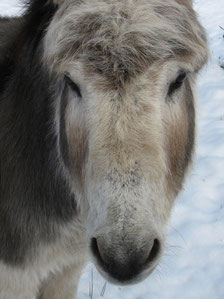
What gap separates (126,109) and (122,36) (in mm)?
285

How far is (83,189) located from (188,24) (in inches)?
31.8

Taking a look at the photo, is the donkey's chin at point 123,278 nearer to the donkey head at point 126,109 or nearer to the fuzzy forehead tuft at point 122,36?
the donkey head at point 126,109

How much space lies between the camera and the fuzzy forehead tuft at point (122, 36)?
5.44 ft

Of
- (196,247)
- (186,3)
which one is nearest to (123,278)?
(186,3)

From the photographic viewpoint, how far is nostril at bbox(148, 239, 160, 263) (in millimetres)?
1563

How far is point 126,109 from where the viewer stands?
5.26 ft

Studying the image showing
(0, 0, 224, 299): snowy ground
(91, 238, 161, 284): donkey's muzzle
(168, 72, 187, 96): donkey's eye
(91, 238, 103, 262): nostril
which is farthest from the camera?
(0, 0, 224, 299): snowy ground

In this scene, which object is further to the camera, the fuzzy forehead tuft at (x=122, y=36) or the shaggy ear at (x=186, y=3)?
the shaggy ear at (x=186, y=3)

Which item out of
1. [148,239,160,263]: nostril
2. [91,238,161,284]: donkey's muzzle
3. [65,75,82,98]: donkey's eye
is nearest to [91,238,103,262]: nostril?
[91,238,161,284]: donkey's muzzle

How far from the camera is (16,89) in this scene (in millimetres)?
2289

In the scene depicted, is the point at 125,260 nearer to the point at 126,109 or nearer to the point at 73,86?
the point at 126,109

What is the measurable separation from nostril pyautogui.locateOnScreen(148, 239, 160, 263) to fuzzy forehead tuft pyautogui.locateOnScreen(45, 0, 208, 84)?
0.58 metres

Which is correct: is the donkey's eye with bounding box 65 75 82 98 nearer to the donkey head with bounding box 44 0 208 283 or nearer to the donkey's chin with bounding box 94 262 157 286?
the donkey head with bounding box 44 0 208 283

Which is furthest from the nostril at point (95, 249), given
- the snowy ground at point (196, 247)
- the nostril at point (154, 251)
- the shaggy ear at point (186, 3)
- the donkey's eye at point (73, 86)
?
the snowy ground at point (196, 247)
